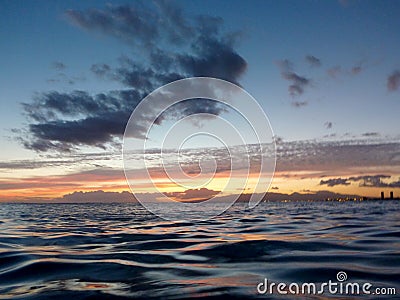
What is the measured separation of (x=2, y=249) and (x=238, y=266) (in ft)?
26.4

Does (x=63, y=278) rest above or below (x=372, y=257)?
below

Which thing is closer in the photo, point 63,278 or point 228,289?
point 228,289

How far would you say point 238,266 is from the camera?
8.27 m

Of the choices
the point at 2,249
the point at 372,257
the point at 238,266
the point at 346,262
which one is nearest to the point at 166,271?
the point at 238,266

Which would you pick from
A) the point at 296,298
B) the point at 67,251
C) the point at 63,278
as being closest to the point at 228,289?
the point at 296,298

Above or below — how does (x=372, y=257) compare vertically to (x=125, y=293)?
above

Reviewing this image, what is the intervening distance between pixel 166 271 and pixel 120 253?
10.1 feet

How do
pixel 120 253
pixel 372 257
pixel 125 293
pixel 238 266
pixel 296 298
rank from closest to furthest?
pixel 296 298 < pixel 125 293 < pixel 238 266 < pixel 372 257 < pixel 120 253

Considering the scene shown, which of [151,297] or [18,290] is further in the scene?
[18,290]

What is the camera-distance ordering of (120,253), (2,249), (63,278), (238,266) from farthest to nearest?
(2,249), (120,253), (238,266), (63,278)

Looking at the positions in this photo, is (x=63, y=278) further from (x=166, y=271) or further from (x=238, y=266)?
(x=238, y=266)

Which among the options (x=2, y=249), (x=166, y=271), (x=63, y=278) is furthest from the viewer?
(x=2, y=249)

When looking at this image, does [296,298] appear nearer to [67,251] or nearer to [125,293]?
[125,293]

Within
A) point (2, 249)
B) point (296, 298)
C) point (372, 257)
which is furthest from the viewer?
point (2, 249)
